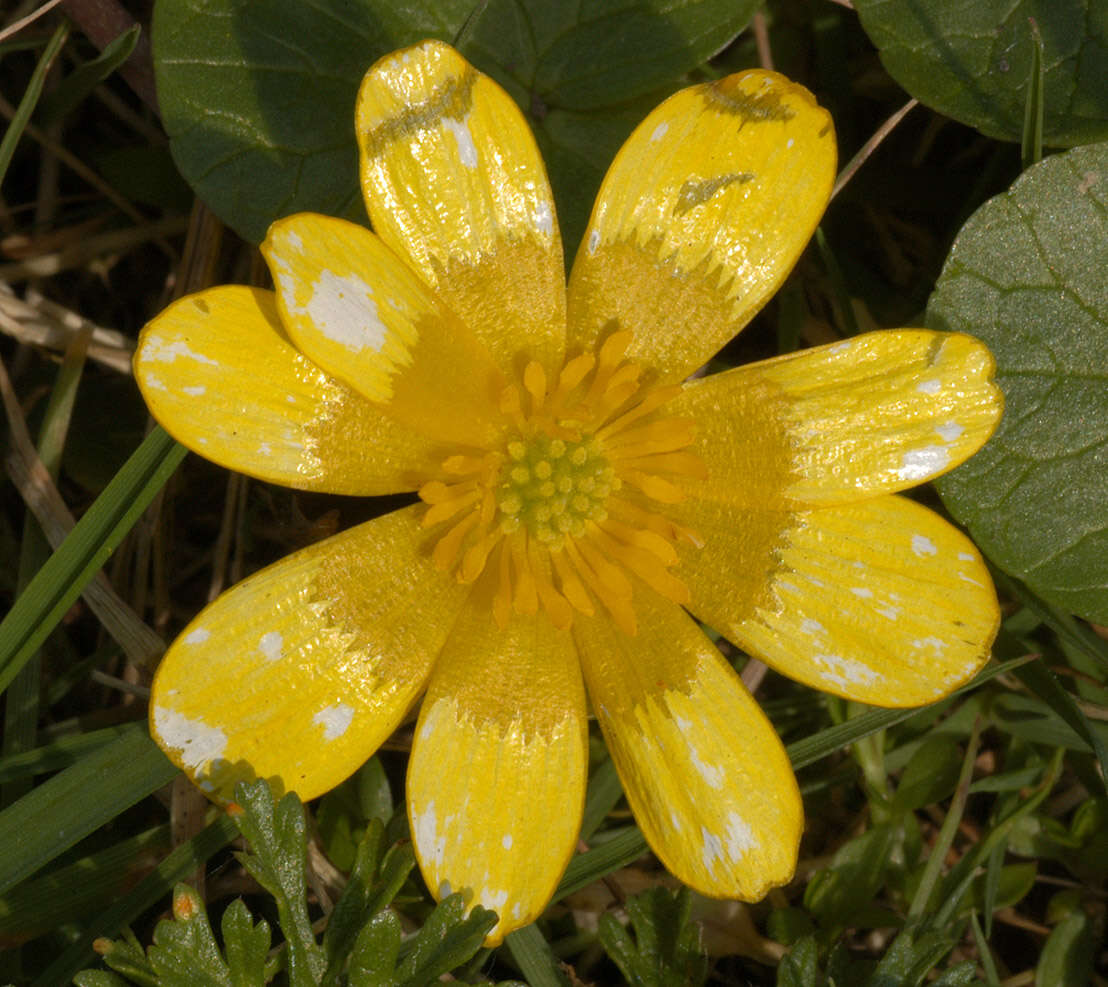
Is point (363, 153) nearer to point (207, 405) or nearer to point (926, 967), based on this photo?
point (207, 405)

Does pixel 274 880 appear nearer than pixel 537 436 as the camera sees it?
Yes

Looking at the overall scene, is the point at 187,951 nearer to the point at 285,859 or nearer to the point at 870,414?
the point at 285,859

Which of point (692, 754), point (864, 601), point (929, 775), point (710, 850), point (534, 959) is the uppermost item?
point (864, 601)

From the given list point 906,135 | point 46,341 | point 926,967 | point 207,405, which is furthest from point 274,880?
point 906,135

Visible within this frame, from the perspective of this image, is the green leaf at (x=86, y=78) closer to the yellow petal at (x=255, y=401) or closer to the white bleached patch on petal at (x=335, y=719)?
the yellow petal at (x=255, y=401)

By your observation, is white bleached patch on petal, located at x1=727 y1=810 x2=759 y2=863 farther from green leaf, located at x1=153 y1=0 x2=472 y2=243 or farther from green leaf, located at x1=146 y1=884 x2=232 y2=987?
green leaf, located at x1=153 y1=0 x2=472 y2=243

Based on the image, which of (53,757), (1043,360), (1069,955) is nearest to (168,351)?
(53,757)

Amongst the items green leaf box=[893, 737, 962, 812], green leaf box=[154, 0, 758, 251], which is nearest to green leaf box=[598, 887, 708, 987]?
green leaf box=[893, 737, 962, 812]
